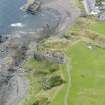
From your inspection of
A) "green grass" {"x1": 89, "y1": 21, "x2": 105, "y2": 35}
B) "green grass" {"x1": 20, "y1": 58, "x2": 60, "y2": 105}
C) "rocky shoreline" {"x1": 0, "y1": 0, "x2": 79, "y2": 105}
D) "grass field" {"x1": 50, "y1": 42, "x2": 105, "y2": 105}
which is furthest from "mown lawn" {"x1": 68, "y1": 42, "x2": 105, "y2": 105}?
"rocky shoreline" {"x1": 0, "y1": 0, "x2": 79, "y2": 105}

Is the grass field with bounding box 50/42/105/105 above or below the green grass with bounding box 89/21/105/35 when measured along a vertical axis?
below

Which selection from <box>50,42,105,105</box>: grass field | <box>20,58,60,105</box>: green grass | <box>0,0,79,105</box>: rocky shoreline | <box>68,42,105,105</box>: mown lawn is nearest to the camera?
<box>68,42,105,105</box>: mown lawn

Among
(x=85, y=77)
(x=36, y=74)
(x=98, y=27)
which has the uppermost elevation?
(x=98, y=27)

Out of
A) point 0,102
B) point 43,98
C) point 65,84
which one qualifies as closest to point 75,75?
point 65,84

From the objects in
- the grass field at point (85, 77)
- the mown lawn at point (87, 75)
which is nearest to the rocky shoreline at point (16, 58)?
the grass field at point (85, 77)

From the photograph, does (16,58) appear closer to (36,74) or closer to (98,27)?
(36,74)

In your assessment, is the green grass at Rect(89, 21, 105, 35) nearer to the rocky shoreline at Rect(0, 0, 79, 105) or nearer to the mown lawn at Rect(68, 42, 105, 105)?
the rocky shoreline at Rect(0, 0, 79, 105)

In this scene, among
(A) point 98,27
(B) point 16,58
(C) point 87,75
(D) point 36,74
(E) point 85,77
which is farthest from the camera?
(A) point 98,27

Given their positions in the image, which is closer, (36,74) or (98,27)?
(36,74)

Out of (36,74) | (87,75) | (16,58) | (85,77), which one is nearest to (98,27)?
(16,58)

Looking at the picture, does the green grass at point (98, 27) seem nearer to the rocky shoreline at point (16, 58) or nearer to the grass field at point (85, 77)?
the rocky shoreline at point (16, 58)
